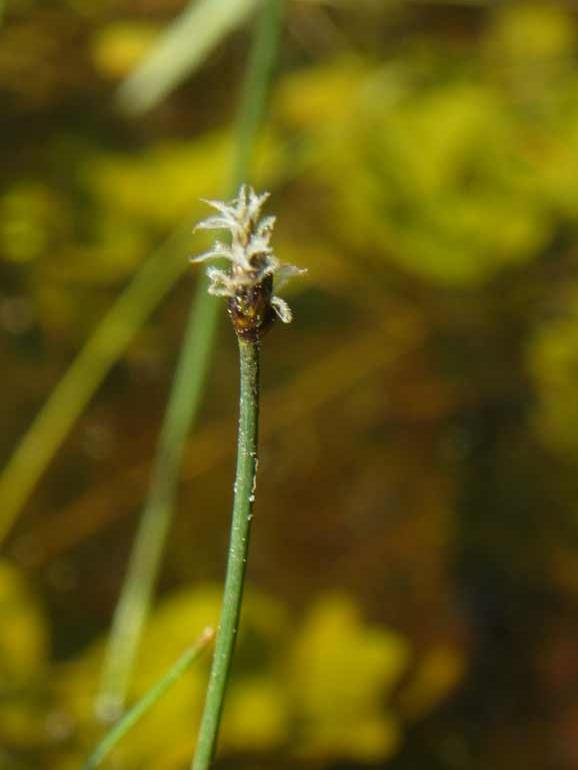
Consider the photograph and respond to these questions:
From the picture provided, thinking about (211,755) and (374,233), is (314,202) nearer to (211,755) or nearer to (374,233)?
(374,233)

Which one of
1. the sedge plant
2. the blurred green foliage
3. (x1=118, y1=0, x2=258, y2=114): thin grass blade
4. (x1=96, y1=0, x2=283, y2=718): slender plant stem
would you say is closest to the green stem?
the sedge plant

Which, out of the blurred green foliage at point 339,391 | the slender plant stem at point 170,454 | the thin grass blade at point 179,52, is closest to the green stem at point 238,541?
the slender plant stem at point 170,454

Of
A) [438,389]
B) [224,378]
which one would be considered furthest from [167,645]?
[438,389]

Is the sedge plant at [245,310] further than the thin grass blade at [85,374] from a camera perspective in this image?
No

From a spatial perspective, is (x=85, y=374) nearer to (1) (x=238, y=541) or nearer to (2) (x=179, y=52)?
(2) (x=179, y=52)

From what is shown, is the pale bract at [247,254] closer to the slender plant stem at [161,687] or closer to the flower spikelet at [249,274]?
the flower spikelet at [249,274]

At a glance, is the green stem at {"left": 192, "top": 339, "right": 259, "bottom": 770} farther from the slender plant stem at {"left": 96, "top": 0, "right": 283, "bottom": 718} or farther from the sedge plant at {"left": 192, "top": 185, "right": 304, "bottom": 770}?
the slender plant stem at {"left": 96, "top": 0, "right": 283, "bottom": 718}

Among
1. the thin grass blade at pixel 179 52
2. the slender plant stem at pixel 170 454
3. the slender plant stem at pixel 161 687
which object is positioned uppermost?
the thin grass blade at pixel 179 52
